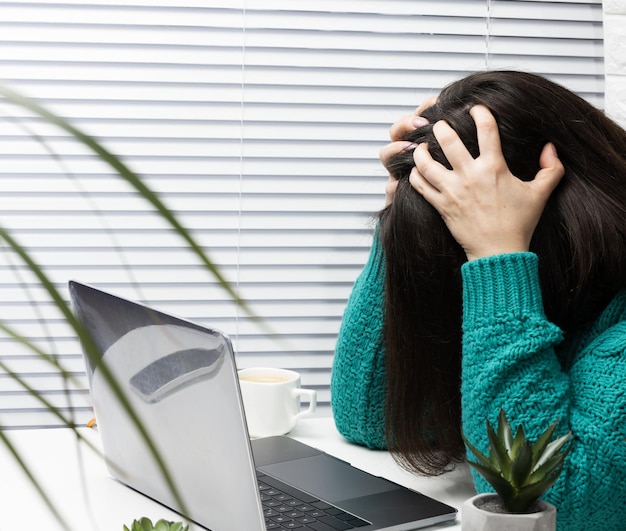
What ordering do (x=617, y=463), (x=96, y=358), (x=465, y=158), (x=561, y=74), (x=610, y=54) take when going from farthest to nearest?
(x=561, y=74), (x=610, y=54), (x=465, y=158), (x=617, y=463), (x=96, y=358)

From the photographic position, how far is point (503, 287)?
1.01 metres

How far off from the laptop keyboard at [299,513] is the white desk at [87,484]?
87 millimetres

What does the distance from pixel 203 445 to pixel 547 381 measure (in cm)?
41

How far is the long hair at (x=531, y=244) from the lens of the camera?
41.3 inches

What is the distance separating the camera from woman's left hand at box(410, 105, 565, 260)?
1.04 m

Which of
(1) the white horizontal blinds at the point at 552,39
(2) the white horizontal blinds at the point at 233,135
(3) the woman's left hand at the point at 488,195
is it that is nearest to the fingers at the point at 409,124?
(3) the woman's left hand at the point at 488,195

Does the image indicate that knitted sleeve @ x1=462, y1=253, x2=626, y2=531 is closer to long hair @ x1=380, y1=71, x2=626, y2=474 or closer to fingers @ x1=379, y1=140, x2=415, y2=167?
long hair @ x1=380, y1=71, x2=626, y2=474

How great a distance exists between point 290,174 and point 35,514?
114 centimetres

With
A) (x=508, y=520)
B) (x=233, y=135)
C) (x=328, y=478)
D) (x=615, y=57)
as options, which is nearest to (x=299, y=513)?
(x=328, y=478)

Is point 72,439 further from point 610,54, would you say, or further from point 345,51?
point 610,54

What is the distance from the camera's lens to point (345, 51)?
1942 mm

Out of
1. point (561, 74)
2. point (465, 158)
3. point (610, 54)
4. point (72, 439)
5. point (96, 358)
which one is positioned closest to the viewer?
point (96, 358)

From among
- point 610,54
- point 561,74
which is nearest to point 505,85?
point 610,54

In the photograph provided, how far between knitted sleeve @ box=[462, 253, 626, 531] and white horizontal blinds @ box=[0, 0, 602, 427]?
0.93 metres
